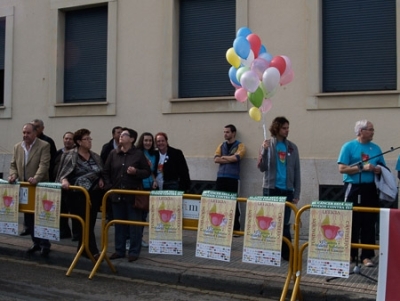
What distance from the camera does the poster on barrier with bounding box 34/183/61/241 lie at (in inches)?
300

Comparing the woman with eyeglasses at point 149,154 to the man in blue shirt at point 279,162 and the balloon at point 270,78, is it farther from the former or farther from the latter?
the balloon at point 270,78

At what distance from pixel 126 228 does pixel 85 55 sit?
556cm

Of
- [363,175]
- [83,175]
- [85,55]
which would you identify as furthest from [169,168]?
[85,55]

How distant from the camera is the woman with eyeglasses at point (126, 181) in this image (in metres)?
7.70

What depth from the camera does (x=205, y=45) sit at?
11.0 m

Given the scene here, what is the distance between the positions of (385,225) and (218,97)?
5.51 m

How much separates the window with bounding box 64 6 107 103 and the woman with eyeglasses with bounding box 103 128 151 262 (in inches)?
171

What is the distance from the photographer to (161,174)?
8.86 meters

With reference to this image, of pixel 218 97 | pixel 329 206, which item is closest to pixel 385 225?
pixel 329 206

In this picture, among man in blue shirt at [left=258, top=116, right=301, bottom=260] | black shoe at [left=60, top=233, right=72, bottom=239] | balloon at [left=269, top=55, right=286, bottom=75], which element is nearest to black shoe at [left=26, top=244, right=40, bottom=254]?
black shoe at [left=60, top=233, right=72, bottom=239]

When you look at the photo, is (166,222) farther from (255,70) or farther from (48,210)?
(255,70)

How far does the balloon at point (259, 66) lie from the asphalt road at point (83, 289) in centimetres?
286

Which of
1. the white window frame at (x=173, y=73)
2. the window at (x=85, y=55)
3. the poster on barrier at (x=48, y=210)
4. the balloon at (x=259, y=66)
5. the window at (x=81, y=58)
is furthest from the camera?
the window at (x=85, y=55)

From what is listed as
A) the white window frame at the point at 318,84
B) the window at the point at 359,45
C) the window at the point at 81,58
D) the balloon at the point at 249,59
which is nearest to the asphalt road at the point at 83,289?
the balloon at the point at 249,59
